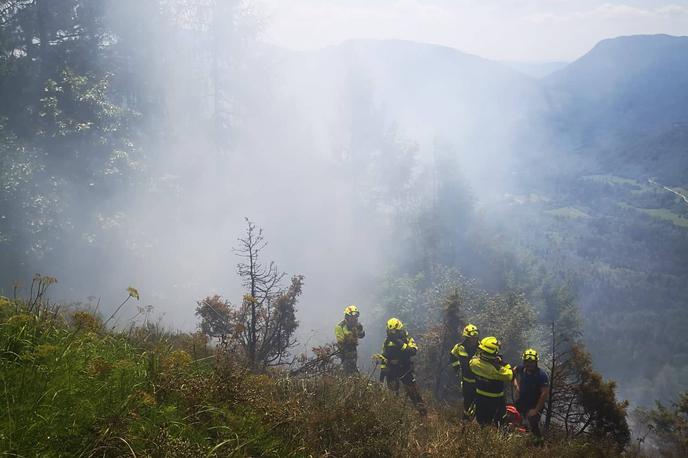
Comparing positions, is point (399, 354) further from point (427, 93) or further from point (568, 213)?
point (427, 93)

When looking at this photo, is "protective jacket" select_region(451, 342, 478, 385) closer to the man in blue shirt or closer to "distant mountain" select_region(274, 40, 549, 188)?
the man in blue shirt

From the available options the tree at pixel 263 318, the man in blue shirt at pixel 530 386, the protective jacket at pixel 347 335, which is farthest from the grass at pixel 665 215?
the tree at pixel 263 318

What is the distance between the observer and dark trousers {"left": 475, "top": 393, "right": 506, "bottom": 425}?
595cm

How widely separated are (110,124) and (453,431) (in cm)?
1845

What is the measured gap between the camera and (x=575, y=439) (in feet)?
18.8

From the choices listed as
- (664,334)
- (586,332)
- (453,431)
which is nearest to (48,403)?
(453,431)

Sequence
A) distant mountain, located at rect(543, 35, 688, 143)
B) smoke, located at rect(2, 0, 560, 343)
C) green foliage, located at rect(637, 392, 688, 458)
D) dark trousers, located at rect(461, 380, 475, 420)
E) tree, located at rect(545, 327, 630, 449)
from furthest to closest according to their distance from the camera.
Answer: distant mountain, located at rect(543, 35, 688, 143) → smoke, located at rect(2, 0, 560, 343) → green foliage, located at rect(637, 392, 688, 458) → dark trousers, located at rect(461, 380, 475, 420) → tree, located at rect(545, 327, 630, 449)

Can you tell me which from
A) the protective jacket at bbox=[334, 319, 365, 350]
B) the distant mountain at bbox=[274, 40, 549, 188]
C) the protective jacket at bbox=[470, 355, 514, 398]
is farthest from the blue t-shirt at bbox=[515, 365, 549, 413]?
the distant mountain at bbox=[274, 40, 549, 188]

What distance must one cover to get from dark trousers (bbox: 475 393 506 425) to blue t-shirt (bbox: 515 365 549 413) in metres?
0.35

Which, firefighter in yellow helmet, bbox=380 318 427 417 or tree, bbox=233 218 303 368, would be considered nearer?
tree, bbox=233 218 303 368

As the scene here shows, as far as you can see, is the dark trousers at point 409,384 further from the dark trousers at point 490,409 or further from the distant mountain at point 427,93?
the distant mountain at point 427,93

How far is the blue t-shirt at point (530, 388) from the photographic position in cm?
606

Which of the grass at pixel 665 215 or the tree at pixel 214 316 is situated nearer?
the tree at pixel 214 316

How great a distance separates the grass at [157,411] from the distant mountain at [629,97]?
601 feet
